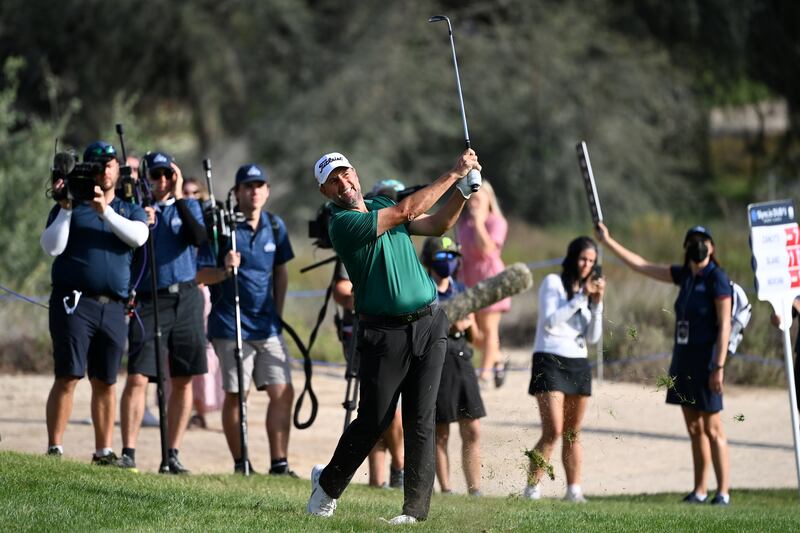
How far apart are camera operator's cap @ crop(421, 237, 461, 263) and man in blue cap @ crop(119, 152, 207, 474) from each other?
1747 millimetres

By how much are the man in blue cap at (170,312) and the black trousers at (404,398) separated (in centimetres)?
260

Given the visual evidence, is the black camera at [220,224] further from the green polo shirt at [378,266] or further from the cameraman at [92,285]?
the green polo shirt at [378,266]

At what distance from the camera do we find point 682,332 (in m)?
10.5

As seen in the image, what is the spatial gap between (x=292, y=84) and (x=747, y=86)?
11.3 meters

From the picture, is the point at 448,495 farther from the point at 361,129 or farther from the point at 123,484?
the point at 361,129

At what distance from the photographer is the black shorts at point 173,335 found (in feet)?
32.0

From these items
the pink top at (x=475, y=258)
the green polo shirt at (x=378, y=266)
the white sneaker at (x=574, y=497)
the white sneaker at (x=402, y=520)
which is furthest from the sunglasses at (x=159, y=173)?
the pink top at (x=475, y=258)

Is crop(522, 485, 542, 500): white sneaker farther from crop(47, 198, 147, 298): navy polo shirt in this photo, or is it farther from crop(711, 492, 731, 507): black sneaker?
crop(47, 198, 147, 298): navy polo shirt

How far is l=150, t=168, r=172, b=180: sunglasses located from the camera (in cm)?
1019

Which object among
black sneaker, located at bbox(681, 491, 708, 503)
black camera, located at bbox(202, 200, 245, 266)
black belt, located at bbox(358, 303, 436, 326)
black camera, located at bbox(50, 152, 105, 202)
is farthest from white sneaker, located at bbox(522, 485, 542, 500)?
black camera, located at bbox(50, 152, 105, 202)

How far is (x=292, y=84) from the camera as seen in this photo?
31609 mm

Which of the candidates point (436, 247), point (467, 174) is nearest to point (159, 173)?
point (436, 247)

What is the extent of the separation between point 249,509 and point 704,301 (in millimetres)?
4343

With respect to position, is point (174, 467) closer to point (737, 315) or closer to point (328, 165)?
point (328, 165)
